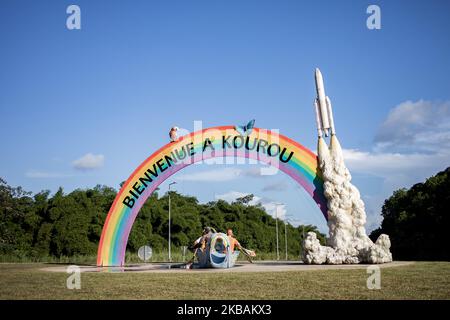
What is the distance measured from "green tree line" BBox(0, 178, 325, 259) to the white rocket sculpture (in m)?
19.7

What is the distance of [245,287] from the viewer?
11.4 meters

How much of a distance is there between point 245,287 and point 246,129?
400 inches

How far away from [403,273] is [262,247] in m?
29.1

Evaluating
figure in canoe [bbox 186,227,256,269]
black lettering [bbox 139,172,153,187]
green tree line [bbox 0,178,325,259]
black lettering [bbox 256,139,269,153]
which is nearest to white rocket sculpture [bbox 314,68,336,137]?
black lettering [bbox 256,139,269,153]

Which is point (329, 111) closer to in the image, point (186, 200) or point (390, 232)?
point (390, 232)

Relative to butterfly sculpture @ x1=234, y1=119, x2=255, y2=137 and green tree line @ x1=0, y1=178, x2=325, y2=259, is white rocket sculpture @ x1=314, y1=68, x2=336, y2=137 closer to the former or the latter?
butterfly sculpture @ x1=234, y1=119, x2=255, y2=137

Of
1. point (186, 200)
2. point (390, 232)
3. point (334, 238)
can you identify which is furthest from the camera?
point (186, 200)

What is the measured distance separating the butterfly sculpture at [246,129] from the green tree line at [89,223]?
17846mm

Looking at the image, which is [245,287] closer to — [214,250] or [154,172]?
[214,250]

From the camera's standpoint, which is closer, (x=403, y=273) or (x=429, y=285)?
(x=429, y=285)

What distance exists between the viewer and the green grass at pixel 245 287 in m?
9.82
